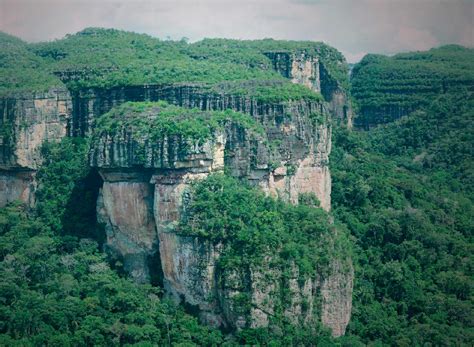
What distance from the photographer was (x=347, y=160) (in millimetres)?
60781

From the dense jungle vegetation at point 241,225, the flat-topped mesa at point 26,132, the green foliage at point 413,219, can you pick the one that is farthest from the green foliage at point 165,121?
the green foliage at point 413,219

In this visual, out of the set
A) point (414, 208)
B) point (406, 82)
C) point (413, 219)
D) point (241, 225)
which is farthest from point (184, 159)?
point (406, 82)

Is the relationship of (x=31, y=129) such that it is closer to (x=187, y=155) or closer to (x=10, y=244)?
(x=10, y=244)

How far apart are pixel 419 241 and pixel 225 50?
52.2 feet

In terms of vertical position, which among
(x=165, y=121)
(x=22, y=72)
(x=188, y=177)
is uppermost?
(x=22, y=72)

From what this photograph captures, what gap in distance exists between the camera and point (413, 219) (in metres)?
52.9

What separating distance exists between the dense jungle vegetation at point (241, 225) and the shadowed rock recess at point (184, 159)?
1.35 ft

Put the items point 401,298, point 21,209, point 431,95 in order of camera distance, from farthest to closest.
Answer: point 431,95 < point 21,209 < point 401,298

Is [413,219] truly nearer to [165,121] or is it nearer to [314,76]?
[165,121]

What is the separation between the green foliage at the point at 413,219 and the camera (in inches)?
1881

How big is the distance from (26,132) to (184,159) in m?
9.24

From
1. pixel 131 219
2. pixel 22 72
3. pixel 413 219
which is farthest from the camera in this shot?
pixel 22 72

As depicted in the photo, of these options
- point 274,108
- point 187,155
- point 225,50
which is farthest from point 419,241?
point 225,50

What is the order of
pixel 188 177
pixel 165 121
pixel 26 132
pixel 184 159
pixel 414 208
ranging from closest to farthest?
pixel 184 159 → pixel 188 177 → pixel 165 121 → pixel 26 132 → pixel 414 208
